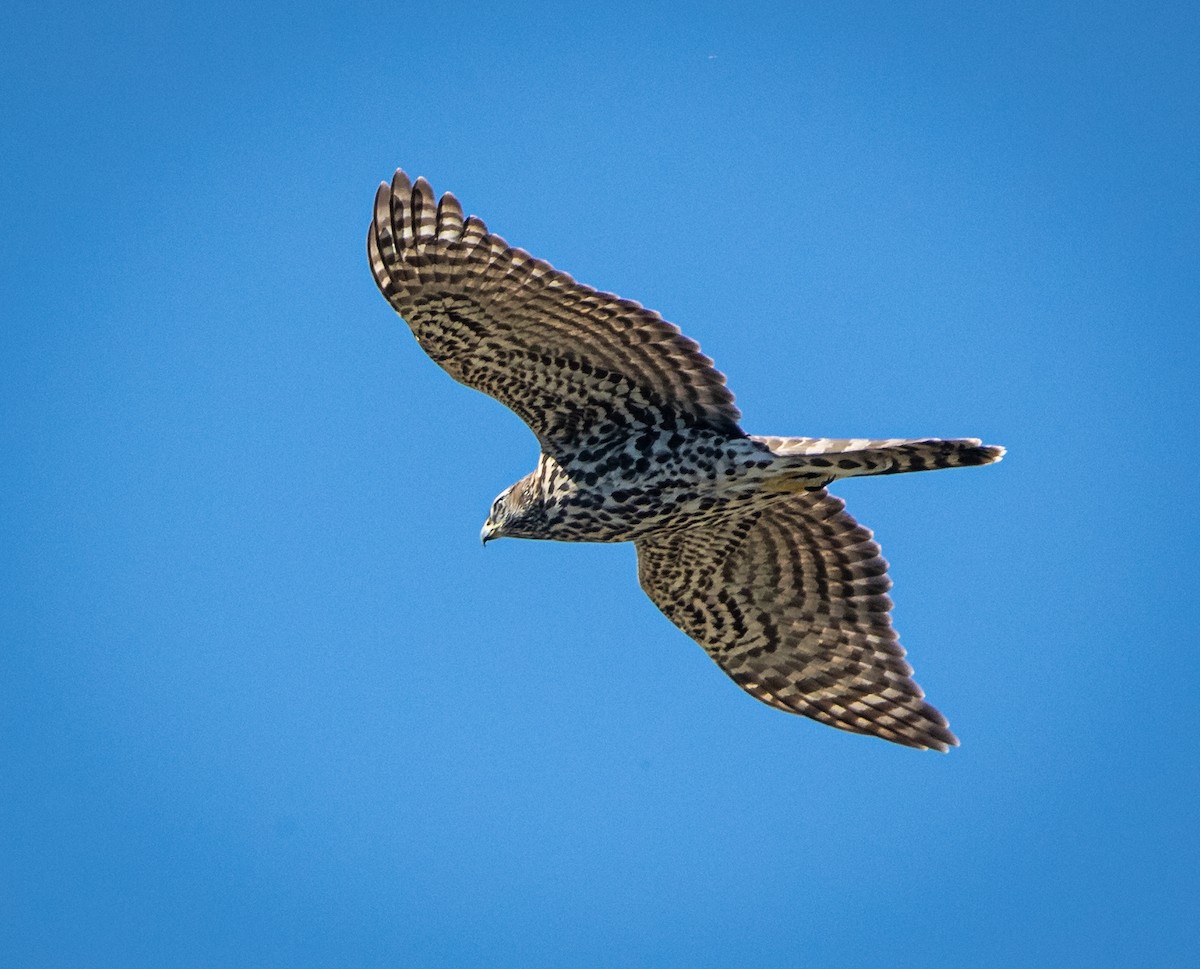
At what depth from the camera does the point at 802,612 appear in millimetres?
12281

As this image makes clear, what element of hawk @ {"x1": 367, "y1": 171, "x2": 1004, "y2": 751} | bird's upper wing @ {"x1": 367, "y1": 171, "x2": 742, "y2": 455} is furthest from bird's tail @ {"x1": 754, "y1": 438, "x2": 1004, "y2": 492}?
bird's upper wing @ {"x1": 367, "y1": 171, "x2": 742, "y2": 455}

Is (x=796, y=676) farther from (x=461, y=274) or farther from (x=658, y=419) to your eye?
(x=461, y=274)

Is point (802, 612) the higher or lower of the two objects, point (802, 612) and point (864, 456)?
the lower

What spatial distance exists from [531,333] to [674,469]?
121 centimetres

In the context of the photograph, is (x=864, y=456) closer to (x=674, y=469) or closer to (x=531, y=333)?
(x=674, y=469)

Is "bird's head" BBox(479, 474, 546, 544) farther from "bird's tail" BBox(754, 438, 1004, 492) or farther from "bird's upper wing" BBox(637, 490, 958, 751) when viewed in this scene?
"bird's tail" BBox(754, 438, 1004, 492)

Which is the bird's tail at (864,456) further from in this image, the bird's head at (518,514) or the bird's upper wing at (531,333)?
the bird's head at (518,514)

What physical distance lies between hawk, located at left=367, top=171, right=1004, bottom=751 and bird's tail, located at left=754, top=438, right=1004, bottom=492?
Result: 0.04 ft

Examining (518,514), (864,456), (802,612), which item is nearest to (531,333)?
(518,514)

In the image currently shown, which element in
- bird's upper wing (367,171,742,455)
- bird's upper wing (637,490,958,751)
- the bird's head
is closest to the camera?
bird's upper wing (367,171,742,455)

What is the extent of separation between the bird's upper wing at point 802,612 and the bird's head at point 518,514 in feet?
3.12

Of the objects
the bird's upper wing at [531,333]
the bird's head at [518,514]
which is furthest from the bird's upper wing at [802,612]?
the bird's upper wing at [531,333]

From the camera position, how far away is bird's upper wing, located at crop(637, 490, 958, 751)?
11961 millimetres

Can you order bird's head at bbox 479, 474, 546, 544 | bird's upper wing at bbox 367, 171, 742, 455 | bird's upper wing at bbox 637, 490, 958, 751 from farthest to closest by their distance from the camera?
bird's upper wing at bbox 637, 490, 958, 751
bird's head at bbox 479, 474, 546, 544
bird's upper wing at bbox 367, 171, 742, 455
